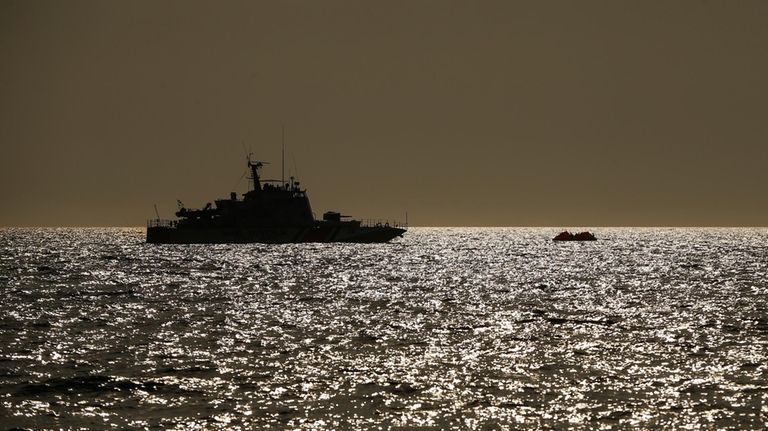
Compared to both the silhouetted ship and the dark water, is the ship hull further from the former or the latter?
the dark water

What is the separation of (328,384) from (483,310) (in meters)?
22.3

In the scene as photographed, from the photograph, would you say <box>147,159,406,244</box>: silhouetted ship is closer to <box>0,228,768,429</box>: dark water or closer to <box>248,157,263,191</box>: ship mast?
<box>248,157,263,191</box>: ship mast

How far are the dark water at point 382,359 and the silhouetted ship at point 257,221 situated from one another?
80642mm

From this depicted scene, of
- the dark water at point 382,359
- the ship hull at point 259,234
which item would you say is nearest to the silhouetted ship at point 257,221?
the ship hull at point 259,234

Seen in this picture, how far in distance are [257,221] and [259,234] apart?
2.93m

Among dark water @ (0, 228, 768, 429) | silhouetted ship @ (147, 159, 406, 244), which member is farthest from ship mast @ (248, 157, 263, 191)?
dark water @ (0, 228, 768, 429)

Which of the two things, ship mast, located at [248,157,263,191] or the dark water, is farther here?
ship mast, located at [248,157,263,191]

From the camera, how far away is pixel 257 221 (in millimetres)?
137625

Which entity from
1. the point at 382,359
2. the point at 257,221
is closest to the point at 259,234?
the point at 257,221

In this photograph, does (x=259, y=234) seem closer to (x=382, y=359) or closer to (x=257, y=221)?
(x=257, y=221)

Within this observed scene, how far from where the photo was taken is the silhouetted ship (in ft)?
446

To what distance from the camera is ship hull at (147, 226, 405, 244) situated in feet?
456

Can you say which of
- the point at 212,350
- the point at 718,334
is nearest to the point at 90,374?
the point at 212,350

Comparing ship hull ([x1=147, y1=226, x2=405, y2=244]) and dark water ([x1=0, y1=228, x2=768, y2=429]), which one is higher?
ship hull ([x1=147, y1=226, x2=405, y2=244])
